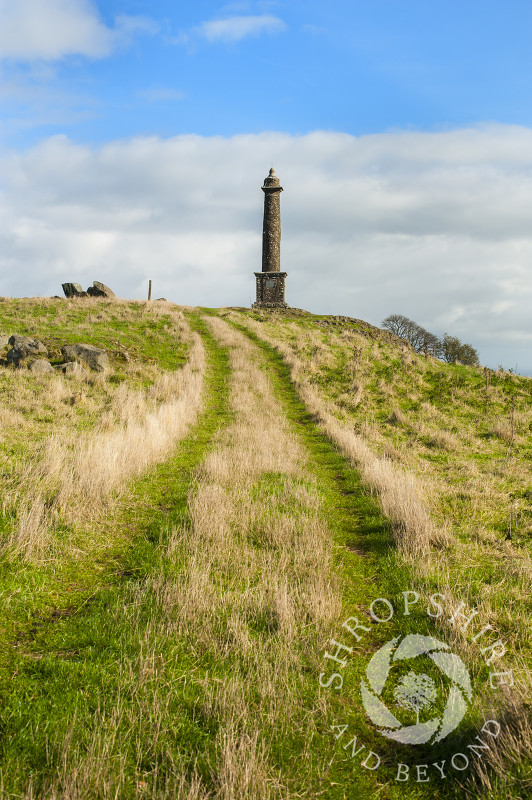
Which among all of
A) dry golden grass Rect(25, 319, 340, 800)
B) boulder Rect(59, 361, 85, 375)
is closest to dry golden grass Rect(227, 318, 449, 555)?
dry golden grass Rect(25, 319, 340, 800)

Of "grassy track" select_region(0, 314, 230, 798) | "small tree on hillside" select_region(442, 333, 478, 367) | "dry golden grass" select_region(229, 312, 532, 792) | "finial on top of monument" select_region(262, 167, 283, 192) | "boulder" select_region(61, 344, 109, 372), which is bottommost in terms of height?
"grassy track" select_region(0, 314, 230, 798)

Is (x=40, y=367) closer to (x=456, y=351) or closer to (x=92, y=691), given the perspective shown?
(x=92, y=691)

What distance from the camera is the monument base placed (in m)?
49.0

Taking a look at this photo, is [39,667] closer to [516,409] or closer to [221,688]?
[221,688]

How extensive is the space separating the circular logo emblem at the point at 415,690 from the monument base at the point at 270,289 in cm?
4563

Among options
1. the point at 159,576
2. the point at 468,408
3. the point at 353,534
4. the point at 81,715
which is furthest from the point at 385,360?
the point at 81,715

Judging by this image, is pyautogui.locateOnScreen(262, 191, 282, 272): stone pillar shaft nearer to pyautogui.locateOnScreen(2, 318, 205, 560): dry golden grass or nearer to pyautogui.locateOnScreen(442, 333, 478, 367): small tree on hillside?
pyautogui.locateOnScreen(442, 333, 478, 367): small tree on hillside

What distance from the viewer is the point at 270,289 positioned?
49.6 meters

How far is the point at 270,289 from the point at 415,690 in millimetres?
47721

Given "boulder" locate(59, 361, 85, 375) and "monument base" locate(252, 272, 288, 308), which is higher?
"monument base" locate(252, 272, 288, 308)

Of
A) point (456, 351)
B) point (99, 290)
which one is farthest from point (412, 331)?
point (99, 290)

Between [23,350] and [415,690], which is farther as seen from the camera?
[23,350]

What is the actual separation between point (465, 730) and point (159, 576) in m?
Result: 3.33

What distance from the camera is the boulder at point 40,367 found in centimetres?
1634
